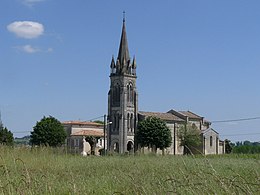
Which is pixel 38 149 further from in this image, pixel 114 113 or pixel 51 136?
pixel 114 113

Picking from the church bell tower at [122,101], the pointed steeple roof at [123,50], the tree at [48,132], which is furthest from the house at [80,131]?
the tree at [48,132]

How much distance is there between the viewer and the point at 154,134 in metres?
75.8

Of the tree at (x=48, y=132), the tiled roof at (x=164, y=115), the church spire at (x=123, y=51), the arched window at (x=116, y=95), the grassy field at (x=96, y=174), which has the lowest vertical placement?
the grassy field at (x=96, y=174)

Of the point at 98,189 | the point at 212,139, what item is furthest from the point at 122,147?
the point at 98,189

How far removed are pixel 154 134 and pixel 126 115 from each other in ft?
28.1

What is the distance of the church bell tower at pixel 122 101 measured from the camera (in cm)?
8106

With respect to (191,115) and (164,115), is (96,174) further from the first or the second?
(191,115)

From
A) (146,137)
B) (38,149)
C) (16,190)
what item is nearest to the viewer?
(16,190)

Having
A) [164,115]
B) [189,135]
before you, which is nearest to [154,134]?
[189,135]

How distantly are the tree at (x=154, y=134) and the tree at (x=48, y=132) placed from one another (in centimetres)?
1506

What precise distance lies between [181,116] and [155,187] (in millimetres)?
85943

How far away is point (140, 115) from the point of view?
84250 millimetres

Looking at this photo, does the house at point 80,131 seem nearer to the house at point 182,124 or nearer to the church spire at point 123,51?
the house at point 182,124

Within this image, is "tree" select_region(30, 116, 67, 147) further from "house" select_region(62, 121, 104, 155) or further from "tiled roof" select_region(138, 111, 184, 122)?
"tiled roof" select_region(138, 111, 184, 122)
